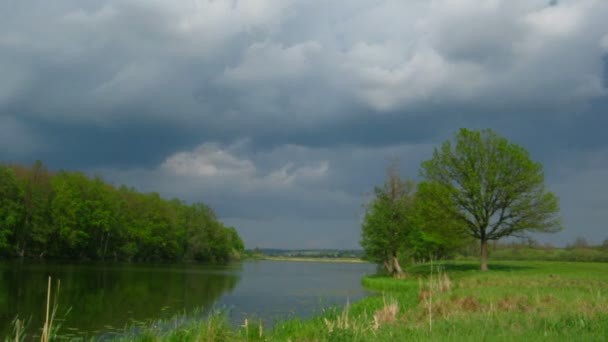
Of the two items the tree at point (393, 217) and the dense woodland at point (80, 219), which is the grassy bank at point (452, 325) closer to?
the tree at point (393, 217)

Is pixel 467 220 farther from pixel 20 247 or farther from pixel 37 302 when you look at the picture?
pixel 20 247

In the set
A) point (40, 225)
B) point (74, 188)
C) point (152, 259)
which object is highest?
point (74, 188)

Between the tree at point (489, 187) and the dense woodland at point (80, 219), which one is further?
the dense woodland at point (80, 219)

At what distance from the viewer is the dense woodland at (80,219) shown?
73062mm

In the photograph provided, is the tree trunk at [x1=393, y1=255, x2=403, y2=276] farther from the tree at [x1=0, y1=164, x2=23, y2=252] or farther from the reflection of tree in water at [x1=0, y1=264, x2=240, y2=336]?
the tree at [x1=0, y1=164, x2=23, y2=252]

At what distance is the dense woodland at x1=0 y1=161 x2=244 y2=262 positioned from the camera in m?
73.1

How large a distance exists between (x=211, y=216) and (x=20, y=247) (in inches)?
2123

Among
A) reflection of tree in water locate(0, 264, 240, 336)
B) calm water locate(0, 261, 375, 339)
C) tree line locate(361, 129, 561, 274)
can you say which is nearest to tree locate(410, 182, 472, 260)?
tree line locate(361, 129, 561, 274)

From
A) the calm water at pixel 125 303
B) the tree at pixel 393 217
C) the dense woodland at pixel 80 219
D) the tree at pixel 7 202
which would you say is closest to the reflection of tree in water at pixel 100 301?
the calm water at pixel 125 303

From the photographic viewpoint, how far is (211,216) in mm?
127125

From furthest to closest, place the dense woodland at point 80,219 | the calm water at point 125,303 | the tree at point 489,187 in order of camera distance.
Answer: the dense woodland at point 80,219, the tree at point 489,187, the calm water at point 125,303

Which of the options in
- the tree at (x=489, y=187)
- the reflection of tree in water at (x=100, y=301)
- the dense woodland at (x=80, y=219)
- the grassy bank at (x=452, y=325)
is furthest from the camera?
the dense woodland at (x=80, y=219)

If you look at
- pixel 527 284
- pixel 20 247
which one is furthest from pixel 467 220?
pixel 20 247

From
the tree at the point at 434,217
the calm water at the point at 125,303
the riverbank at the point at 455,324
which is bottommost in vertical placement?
the calm water at the point at 125,303
